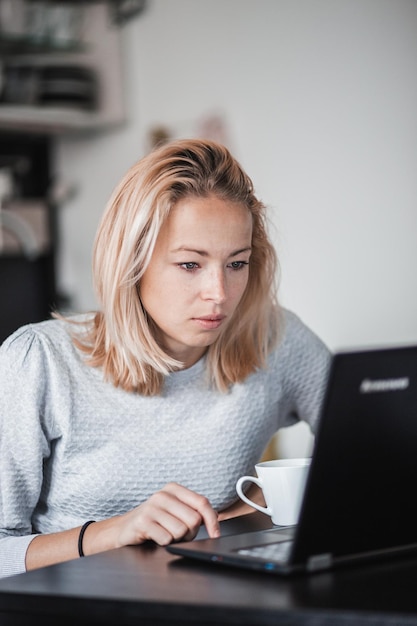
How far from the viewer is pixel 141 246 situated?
1289mm

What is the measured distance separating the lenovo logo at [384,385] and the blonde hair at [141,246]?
56 cm

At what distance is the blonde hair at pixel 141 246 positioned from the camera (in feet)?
4.22

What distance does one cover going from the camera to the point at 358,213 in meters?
2.53

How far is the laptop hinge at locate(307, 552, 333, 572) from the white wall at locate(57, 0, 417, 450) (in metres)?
1.69

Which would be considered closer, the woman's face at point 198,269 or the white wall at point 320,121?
the woman's face at point 198,269

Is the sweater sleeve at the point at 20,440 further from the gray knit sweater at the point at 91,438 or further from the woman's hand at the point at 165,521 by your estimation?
the woman's hand at the point at 165,521

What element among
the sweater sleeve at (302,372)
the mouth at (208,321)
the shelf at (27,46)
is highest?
the shelf at (27,46)

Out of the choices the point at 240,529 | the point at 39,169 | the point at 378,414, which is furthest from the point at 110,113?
the point at 378,414

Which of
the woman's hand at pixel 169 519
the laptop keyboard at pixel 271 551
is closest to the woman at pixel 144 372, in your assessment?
the woman's hand at pixel 169 519

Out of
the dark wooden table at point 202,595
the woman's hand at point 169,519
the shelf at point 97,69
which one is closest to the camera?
the dark wooden table at point 202,595

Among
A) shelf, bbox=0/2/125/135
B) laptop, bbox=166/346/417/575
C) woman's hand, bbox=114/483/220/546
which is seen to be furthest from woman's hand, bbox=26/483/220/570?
shelf, bbox=0/2/125/135

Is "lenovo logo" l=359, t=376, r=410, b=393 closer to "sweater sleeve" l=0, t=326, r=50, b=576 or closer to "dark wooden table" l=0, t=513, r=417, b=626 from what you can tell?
"dark wooden table" l=0, t=513, r=417, b=626

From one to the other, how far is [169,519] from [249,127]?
2049 mm

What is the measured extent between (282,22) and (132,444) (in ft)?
5.88
